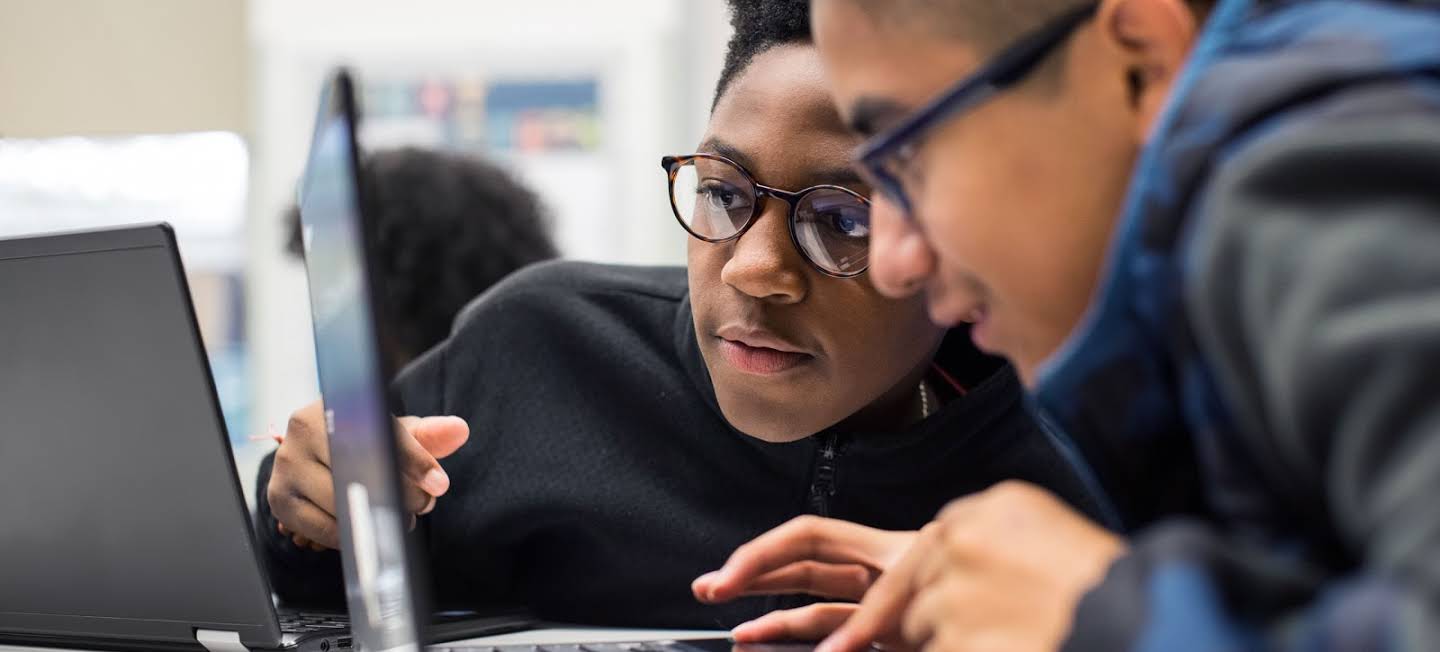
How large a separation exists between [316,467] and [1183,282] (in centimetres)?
74

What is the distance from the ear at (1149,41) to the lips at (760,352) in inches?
18.0

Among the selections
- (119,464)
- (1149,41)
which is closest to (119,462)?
(119,464)

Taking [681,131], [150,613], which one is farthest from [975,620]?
[681,131]

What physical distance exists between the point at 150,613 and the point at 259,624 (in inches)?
3.9

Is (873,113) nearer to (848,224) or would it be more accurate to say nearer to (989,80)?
(989,80)

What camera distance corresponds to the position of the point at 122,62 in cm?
306

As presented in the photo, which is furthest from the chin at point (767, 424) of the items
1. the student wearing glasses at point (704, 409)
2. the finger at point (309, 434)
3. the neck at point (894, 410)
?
the finger at point (309, 434)

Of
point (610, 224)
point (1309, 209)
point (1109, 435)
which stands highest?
point (1309, 209)

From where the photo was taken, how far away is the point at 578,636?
42.0 inches

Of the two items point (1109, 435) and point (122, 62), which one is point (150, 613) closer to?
point (1109, 435)

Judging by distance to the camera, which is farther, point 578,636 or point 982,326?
point 578,636

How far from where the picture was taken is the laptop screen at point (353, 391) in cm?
54

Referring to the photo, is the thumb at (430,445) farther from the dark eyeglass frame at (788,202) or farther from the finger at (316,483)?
the dark eyeglass frame at (788,202)

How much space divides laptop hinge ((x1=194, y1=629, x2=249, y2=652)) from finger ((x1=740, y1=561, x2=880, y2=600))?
0.35 metres
